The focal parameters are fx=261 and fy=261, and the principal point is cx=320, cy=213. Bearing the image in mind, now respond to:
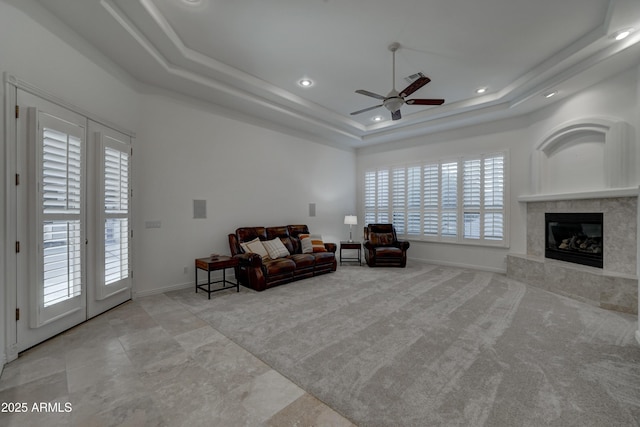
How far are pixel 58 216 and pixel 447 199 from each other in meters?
6.89

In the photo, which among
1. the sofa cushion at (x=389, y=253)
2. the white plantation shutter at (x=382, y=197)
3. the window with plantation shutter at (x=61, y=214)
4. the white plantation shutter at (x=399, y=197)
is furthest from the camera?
the white plantation shutter at (x=382, y=197)

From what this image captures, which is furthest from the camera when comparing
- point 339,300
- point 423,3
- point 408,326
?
point 339,300

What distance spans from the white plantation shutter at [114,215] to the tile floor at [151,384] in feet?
2.24

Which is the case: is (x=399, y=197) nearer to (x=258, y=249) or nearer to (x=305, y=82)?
(x=305, y=82)

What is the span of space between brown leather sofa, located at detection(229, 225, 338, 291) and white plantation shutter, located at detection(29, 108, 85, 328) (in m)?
2.13

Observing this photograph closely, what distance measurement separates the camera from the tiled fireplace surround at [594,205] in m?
3.69

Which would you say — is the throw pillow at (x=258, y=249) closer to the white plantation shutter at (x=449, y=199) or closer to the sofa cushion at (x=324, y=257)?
the sofa cushion at (x=324, y=257)

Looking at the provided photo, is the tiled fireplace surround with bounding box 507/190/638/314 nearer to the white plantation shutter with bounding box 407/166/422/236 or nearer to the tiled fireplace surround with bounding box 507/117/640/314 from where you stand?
the tiled fireplace surround with bounding box 507/117/640/314

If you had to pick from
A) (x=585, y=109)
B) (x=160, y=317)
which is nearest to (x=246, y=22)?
(x=160, y=317)

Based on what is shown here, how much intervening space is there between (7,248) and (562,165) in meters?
7.65

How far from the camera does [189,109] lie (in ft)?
15.0

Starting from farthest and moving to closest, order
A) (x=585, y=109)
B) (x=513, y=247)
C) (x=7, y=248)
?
(x=513, y=247) < (x=585, y=109) < (x=7, y=248)

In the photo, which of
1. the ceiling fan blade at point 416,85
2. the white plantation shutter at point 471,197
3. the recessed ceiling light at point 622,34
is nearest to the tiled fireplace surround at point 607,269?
the white plantation shutter at point 471,197

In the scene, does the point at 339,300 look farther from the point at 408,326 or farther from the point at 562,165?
the point at 562,165
